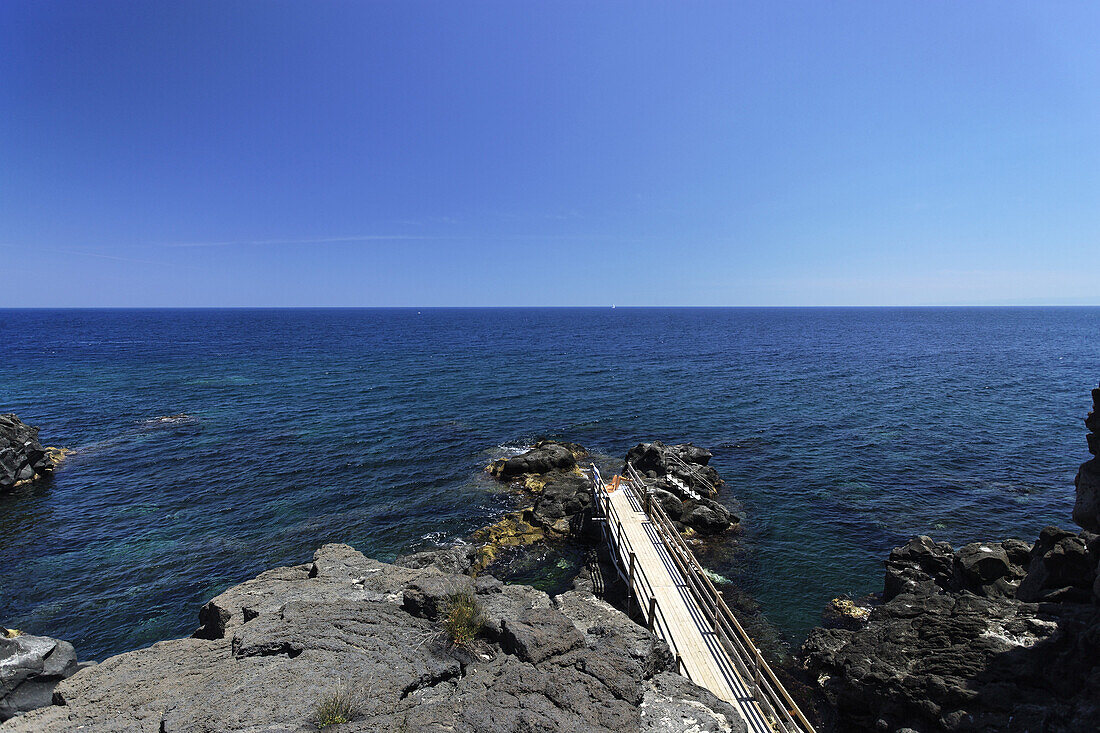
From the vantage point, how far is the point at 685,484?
3231 cm

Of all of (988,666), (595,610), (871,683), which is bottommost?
(871,683)

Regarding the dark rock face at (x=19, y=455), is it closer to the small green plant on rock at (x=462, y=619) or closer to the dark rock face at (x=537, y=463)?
the dark rock face at (x=537, y=463)

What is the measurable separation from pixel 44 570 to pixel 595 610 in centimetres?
2884

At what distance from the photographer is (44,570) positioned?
24.2 meters

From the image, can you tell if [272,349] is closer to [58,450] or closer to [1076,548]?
[58,450]

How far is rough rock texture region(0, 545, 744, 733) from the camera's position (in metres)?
9.80

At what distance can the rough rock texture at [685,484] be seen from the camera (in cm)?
2814

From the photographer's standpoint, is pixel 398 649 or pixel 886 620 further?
pixel 886 620

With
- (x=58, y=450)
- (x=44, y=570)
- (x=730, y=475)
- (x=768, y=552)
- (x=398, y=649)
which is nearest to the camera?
(x=398, y=649)

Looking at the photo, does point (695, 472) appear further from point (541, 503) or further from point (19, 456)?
point (19, 456)

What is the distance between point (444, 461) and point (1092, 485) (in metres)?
35.5

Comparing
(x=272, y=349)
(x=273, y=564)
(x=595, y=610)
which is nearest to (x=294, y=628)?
(x=595, y=610)

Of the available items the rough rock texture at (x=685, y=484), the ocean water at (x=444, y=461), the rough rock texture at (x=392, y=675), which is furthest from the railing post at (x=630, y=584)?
the rough rock texture at (x=685, y=484)

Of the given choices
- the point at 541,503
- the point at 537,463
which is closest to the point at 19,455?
the point at 537,463
